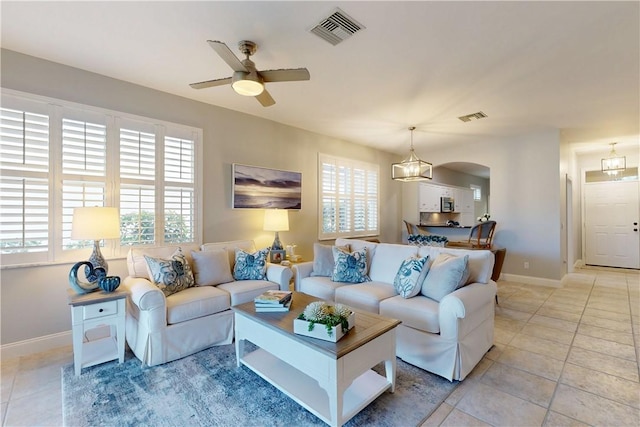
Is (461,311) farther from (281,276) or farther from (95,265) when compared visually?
(95,265)

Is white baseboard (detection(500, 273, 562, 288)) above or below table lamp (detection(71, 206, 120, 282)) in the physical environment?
below

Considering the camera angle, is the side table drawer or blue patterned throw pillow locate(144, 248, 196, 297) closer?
the side table drawer

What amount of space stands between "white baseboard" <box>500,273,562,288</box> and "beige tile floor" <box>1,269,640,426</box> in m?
1.21

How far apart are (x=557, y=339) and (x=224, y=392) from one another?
10.6 ft

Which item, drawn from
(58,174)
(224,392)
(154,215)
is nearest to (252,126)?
(154,215)

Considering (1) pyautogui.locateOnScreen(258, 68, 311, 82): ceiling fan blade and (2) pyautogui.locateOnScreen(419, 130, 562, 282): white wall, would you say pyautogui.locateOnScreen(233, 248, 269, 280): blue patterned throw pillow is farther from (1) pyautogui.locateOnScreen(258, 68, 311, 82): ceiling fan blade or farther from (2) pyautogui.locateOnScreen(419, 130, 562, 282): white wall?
(2) pyautogui.locateOnScreen(419, 130, 562, 282): white wall

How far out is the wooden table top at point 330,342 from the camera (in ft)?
5.48

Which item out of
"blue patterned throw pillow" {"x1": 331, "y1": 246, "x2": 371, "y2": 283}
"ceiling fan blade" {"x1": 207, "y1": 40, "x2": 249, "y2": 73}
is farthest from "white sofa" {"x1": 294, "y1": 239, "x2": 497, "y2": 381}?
"ceiling fan blade" {"x1": 207, "y1": 40, "x2": 249, "y2": 73}

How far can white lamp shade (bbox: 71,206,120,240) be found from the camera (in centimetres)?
250

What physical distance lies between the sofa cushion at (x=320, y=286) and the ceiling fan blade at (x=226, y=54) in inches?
88.5

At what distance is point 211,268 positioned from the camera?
3.21 meters

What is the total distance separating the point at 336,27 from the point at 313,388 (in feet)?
8.76

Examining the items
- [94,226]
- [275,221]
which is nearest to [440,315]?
[275,221]

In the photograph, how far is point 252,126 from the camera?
436 centimetres
